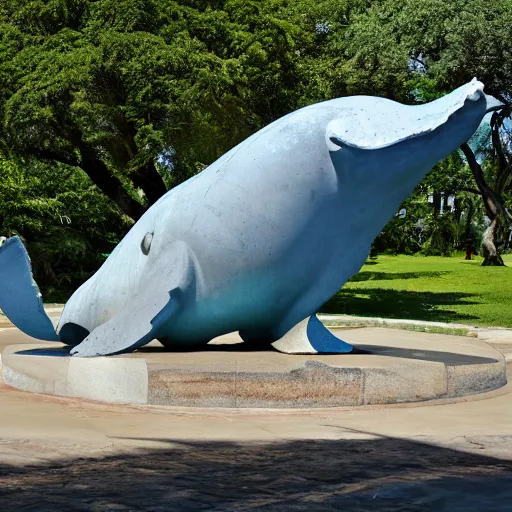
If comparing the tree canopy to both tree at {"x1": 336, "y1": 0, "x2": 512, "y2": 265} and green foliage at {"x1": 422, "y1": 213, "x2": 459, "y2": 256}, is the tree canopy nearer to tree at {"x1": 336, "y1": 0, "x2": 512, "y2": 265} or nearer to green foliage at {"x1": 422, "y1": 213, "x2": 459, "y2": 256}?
tree at {"x1": 336, "y1": 0, "x2": 512, "y2": 265}

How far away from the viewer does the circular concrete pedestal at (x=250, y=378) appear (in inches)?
302

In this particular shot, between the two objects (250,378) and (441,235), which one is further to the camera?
(441,235)

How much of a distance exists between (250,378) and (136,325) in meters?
1.28

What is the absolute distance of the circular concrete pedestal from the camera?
7.67 m

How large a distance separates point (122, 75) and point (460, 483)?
15.4 meters

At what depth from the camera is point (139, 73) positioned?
19.0 m

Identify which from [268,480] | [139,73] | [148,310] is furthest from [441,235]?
→ [268,480]

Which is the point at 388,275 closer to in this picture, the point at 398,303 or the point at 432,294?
the point at 432,294

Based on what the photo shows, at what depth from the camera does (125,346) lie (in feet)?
27.4

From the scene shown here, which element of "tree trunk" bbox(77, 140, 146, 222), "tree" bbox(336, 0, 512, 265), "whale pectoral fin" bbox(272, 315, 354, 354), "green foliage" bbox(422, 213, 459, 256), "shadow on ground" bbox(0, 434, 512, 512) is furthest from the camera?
"green foliage" bbox(422, 213, 459, 256)

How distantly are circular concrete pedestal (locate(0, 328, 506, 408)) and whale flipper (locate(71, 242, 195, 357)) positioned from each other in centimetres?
20

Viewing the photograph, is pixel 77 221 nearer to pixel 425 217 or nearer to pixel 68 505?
pixel 68 505

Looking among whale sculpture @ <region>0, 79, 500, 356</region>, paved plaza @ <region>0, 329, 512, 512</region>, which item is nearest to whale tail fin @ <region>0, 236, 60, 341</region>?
whale sculpture @ <region>0, 79, 500, 356</region>

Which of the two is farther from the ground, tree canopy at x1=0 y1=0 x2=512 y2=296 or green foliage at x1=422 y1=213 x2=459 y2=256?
tree canopy at x1=0 y1=0 x2=512 y2=296
